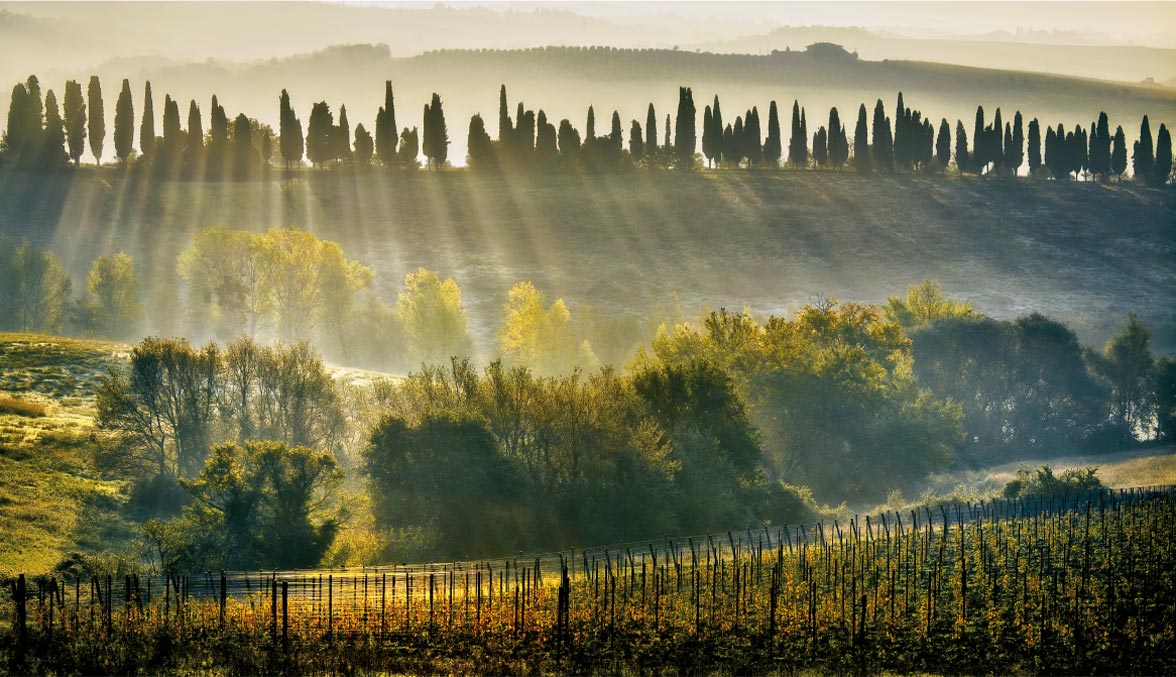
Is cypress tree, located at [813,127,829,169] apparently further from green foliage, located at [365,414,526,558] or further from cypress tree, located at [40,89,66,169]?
green foliage, located at [365,414,526,558]

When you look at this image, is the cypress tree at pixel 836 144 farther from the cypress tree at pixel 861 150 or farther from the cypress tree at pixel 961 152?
the cypress tree at pixel 961 152

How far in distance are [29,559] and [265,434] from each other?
19378mm

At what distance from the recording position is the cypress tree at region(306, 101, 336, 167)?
150125 millimetres

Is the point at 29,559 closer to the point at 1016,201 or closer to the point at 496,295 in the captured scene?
the point at 496,295

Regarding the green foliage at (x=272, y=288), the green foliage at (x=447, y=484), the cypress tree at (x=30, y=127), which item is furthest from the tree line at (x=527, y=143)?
the green foliage at (x=447, y=484)

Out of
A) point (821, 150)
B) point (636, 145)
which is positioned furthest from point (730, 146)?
point (821, 150)

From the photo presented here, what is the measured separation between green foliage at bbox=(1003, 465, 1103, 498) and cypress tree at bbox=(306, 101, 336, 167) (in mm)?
98250

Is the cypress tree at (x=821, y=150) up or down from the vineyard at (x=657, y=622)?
up

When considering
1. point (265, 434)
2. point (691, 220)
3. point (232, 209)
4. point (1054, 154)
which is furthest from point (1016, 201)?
point (265, 434)

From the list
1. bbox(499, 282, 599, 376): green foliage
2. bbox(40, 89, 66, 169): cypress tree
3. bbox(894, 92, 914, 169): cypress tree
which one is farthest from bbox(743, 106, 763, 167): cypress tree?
bbox(40, 89, 66, 169): cypress tree

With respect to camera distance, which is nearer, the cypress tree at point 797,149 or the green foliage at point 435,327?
the green foliage at point 435,327

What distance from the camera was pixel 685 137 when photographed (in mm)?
160875

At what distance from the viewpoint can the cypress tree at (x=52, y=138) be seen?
143 metres

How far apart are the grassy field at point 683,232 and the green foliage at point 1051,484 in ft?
183
